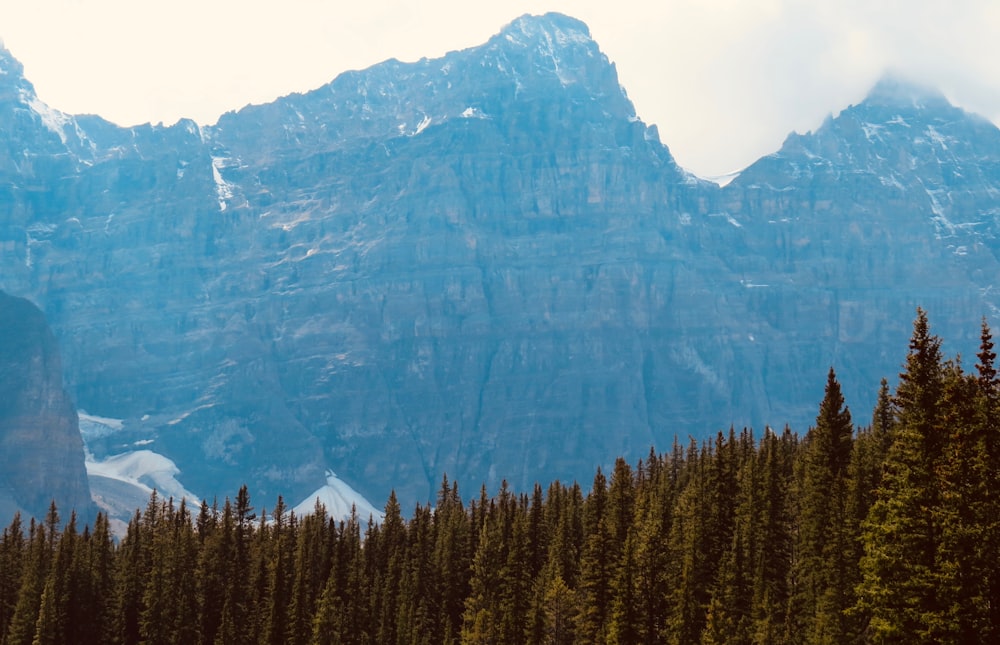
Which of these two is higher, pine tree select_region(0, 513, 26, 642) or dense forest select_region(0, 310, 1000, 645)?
dense forest select_region(0, 310, 1000, 645)

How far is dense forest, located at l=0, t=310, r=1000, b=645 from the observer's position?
51.9m

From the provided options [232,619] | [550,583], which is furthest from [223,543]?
[550,583]

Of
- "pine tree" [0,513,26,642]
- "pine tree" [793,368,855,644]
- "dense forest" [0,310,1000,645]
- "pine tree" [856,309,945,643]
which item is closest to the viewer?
"pine tree" [856,309,945,643]

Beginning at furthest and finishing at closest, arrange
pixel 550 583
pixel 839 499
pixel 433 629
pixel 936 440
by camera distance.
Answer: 1. pixel 433 629
2. pixel 550 583
3. pixel 839 499
4. pixel 936 440

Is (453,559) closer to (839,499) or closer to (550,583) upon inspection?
(550,583)

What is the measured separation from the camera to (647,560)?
9956cm

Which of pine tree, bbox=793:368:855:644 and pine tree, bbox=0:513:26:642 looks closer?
pine tree, bbox=793:368:855:644

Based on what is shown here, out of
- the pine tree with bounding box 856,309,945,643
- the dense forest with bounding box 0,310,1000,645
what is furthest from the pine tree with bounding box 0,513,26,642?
the pine tree with bounding box 856,309,945,643

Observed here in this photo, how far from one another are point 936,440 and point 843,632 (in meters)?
24.9

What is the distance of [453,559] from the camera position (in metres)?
147

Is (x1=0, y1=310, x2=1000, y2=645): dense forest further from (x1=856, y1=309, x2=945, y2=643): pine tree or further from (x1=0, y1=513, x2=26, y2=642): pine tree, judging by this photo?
(x1=0, y1=513, x2=26, y2=642): pine tree

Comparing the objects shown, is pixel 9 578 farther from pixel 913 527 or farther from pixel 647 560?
pixel 913 527

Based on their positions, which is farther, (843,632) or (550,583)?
(550,583)

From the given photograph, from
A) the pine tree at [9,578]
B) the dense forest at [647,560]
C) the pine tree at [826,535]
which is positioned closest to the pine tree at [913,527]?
the dense forest at [647,560]
